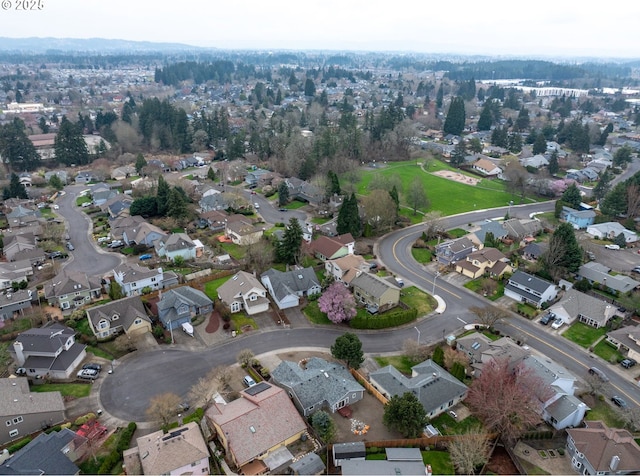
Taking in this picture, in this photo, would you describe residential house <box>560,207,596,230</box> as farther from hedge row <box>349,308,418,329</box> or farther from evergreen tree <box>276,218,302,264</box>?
evergreen tree <box>276,218,302,264</box>

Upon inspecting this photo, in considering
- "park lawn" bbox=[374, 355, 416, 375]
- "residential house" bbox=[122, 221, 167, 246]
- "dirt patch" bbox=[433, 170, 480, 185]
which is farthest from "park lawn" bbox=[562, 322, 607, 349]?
"dirt patch" bbox=[433, 170, 480, 185]

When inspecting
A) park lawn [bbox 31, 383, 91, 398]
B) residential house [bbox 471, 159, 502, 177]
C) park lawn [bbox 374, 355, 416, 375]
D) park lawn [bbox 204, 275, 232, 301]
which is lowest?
park lawn [bbox 31, 383, 91, 398]

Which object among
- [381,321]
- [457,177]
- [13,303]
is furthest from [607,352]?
[457,177]

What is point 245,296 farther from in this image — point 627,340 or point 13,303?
point 627,340

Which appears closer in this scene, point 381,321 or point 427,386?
point 427,386

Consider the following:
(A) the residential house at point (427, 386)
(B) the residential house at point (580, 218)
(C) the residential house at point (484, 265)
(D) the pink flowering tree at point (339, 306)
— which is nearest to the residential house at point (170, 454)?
(A) the residential house at point (427, 386)

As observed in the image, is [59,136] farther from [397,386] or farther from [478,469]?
[478,469]
